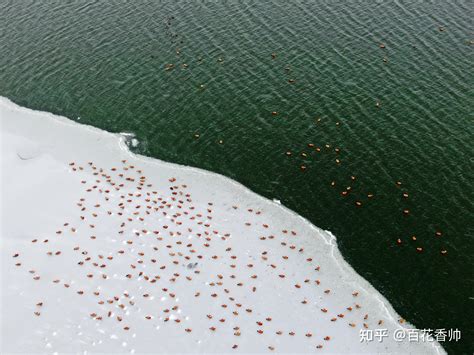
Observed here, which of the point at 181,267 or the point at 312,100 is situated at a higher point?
the point at 312,100

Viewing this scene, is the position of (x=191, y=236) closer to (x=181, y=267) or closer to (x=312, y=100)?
(x=181, y=267)

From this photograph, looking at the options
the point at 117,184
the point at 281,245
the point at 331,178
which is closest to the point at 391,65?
the point at 331,178

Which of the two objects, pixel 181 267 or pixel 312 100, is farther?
pixel 312 100

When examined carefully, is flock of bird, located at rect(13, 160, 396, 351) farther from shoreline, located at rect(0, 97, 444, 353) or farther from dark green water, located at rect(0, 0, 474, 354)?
dark green water, located at rect(0, 0, 474, 354)

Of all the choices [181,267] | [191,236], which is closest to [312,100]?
[191,236]

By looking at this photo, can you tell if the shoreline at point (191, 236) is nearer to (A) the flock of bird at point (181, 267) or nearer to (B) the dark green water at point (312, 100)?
(A) the flock of bird at point (181, 267)

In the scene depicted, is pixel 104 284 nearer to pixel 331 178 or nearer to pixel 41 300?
pixel 41 300

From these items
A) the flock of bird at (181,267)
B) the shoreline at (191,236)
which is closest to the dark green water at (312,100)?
the shoreline at (191,236)
